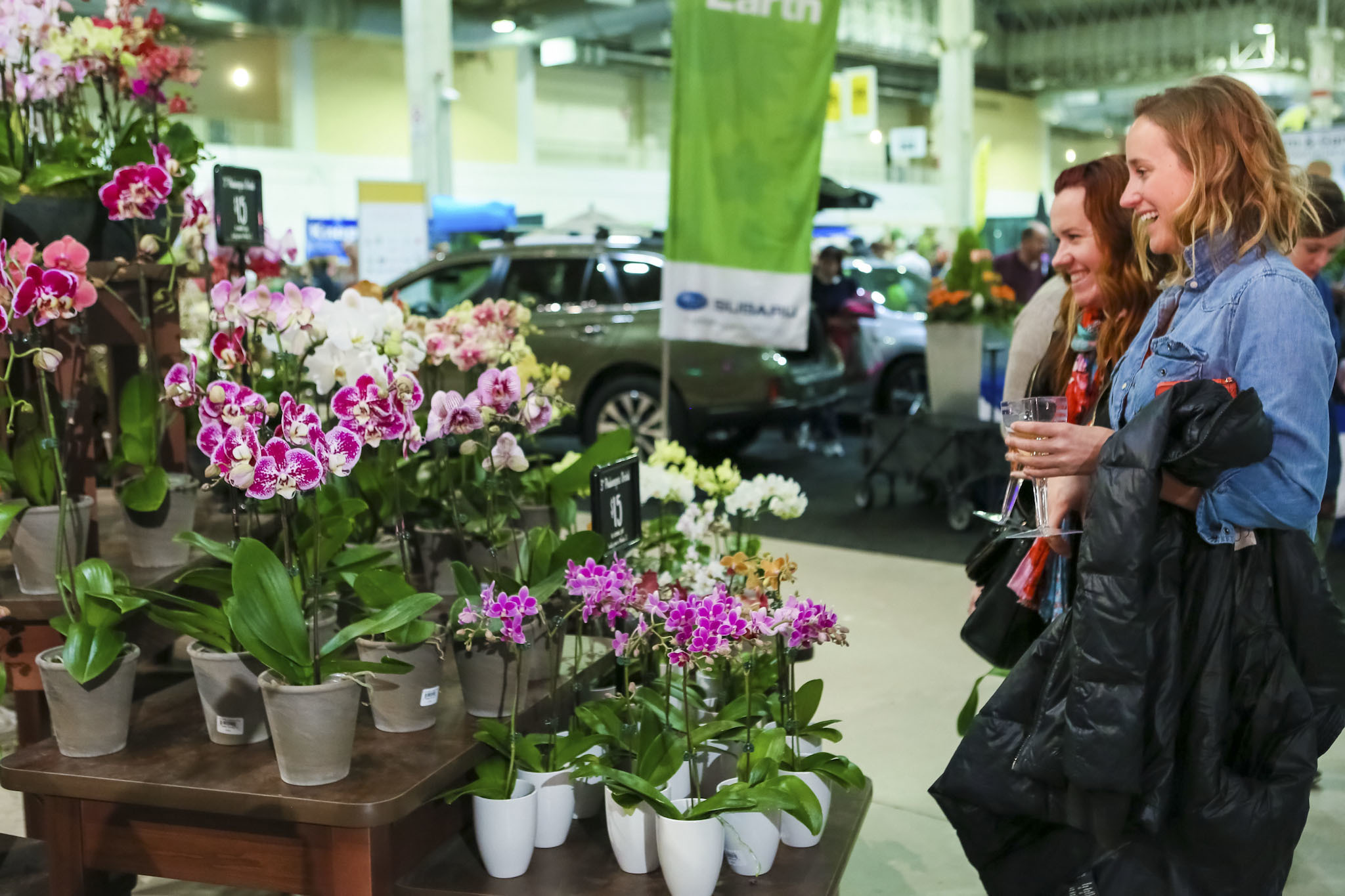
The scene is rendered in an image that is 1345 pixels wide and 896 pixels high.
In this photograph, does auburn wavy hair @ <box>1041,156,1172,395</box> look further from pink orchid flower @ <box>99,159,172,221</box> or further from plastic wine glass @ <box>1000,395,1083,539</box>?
pink orchid flower @ <box>99,159,172,221</box>

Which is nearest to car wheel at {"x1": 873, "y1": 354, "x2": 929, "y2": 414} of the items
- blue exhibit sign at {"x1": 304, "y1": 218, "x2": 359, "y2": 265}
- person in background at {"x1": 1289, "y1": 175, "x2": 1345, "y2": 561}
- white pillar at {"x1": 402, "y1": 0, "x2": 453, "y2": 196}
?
white pillar at {"x1": 402, "y1": 0, "x2": 453, "y2": 196}

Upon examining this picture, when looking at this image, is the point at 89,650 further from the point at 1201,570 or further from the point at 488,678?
the point at 1201,570

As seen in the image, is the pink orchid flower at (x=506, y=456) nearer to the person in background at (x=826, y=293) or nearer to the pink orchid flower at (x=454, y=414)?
the pink orchid flower at (x=454, y=414)

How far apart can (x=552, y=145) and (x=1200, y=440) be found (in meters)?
19.5

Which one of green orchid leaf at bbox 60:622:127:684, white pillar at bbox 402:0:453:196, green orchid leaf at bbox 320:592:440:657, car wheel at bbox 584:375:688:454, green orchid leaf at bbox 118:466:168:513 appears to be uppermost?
white pillar at bbox 402:0:453:196

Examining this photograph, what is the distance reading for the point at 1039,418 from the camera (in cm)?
171

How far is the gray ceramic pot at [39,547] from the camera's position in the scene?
6.60 ft

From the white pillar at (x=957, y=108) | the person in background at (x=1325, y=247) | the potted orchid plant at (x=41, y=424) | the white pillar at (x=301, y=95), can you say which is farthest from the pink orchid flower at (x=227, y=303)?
the white pillar at (x=301, y=95)

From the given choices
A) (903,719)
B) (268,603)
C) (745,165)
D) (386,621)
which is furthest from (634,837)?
(745,165)

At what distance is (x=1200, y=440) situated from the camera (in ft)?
4.74

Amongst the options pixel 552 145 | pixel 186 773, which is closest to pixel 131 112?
pixel 186 773

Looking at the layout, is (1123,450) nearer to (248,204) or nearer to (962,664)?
(248,204)

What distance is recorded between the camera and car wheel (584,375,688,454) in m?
7.27

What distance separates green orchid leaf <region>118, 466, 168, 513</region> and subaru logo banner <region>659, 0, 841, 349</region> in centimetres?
194
